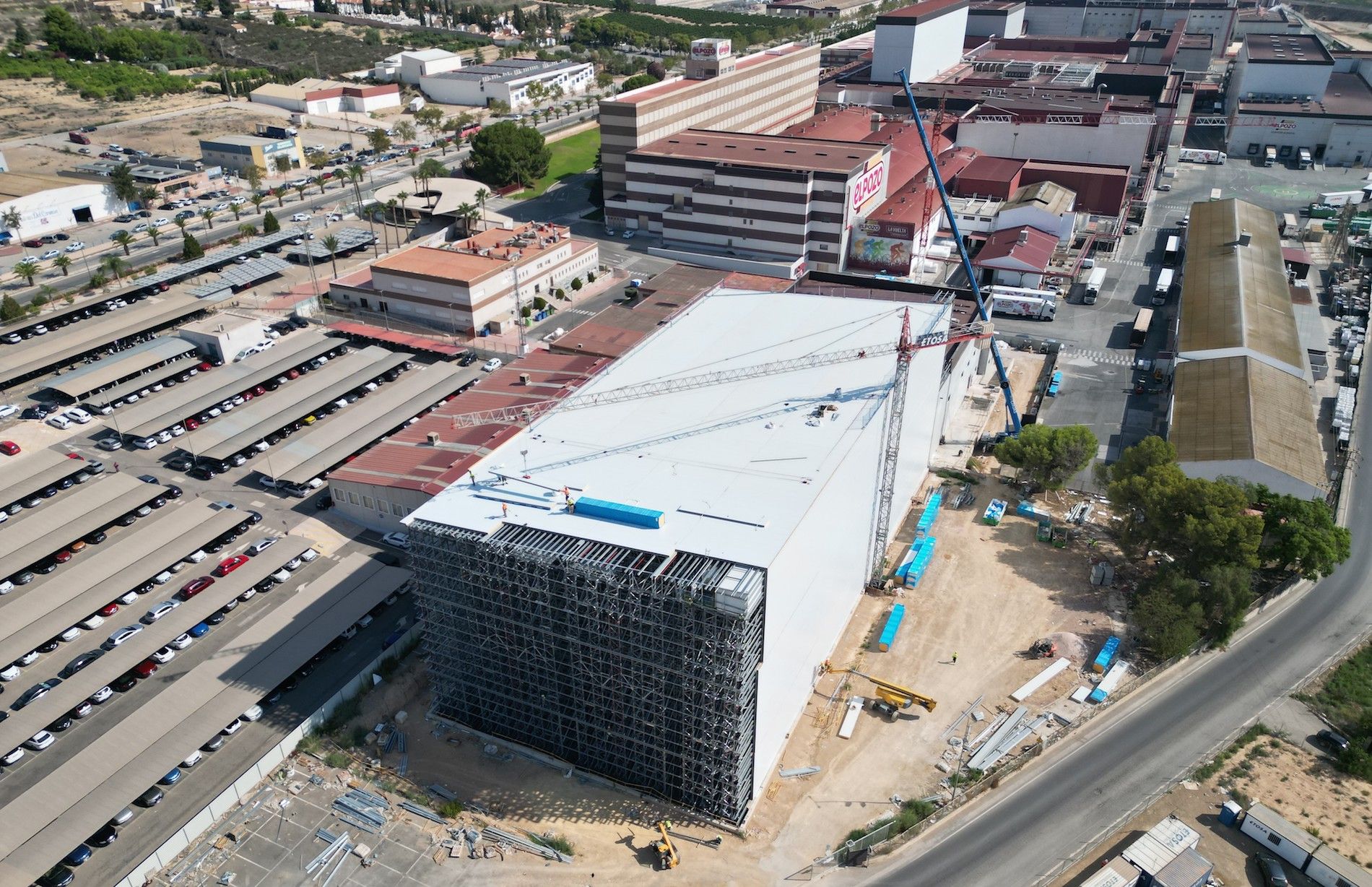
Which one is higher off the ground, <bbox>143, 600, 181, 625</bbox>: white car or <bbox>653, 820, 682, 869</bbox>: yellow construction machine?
<bbox>143, 600, 181, 625</bbox>: white car

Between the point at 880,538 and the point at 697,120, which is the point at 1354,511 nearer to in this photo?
the point at 880,538

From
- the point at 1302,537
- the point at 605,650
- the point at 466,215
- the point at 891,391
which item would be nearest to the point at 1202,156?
the point at 1302,537

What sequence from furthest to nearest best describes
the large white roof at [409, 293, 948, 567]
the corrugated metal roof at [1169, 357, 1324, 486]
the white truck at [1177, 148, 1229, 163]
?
the white truck at [1177, 148, 1229, 163], the corrugated metal roof at [1169, 357, 1324, 486], the large white roof at [409, 293, 948, 567]

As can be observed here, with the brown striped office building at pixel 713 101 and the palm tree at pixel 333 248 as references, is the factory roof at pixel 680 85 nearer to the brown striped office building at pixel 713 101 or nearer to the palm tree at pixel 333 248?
the brown striped office building at pixel 713 101

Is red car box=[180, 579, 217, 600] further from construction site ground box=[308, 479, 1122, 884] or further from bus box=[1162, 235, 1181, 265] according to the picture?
bus box=[1162, 235, 1181, 265]

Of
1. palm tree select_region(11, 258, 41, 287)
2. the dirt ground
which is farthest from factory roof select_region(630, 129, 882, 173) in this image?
the dirt ground

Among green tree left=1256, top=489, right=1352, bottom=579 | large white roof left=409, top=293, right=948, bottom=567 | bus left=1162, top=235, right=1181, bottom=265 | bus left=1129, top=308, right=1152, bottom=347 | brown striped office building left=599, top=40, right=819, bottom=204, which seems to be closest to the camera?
large white roof left=409, top=293, right=948, bottom=567
